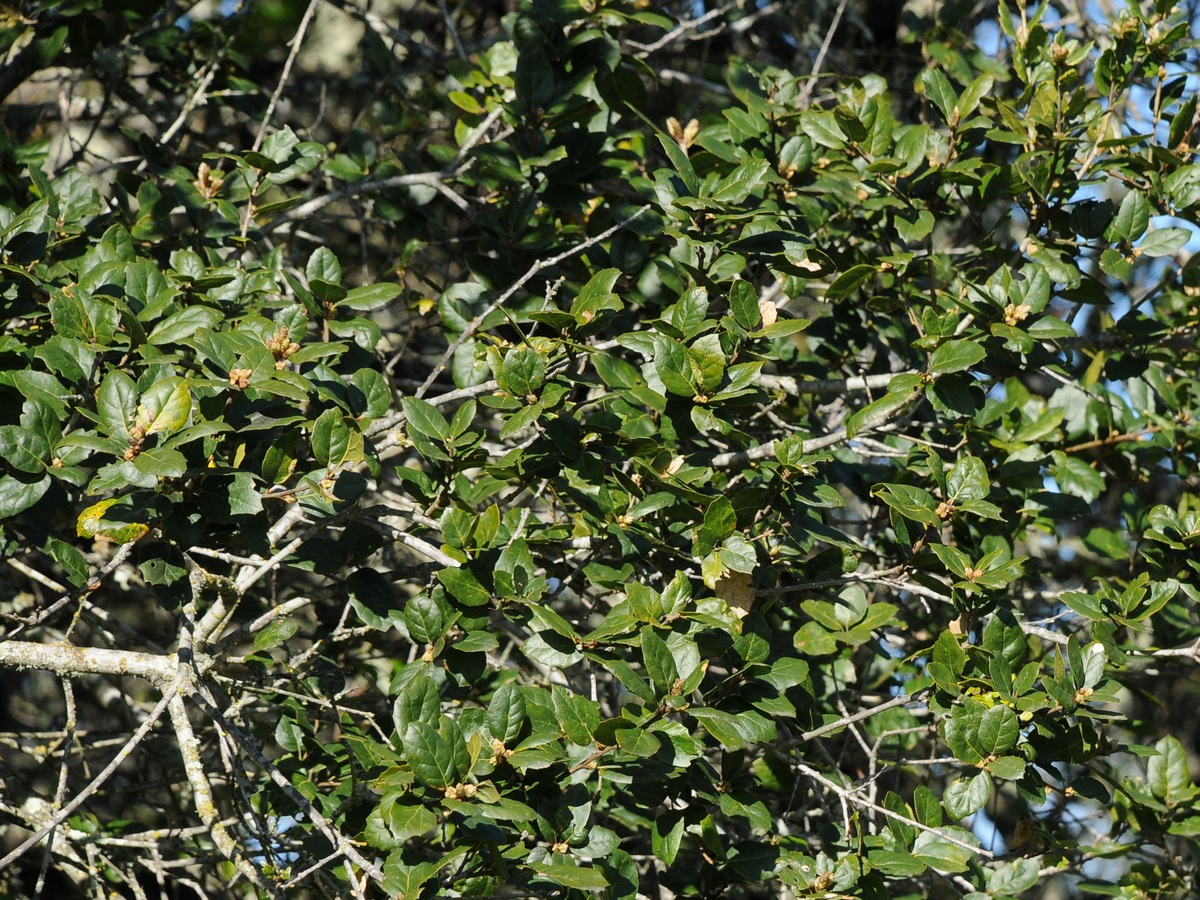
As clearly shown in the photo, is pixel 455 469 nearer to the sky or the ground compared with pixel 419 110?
nearer to the ground

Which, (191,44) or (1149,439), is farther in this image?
(191,44)

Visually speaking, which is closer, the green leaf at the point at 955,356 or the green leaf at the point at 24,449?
the green leaf at the point at 24,449

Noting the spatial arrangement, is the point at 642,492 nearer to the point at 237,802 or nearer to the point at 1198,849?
the point at 237,802

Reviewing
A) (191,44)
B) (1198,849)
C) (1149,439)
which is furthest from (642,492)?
(191,44)

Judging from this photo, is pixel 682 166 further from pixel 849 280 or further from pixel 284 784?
pixel 284 784

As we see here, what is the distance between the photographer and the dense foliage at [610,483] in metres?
1.60

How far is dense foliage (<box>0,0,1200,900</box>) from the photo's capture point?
160 cm

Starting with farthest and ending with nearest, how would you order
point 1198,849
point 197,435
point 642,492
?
point 1198,849 < point 642,492 < point 197,435

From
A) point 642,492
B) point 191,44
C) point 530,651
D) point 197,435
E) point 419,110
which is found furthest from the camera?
point 419,110

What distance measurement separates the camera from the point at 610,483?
1744 millimetres

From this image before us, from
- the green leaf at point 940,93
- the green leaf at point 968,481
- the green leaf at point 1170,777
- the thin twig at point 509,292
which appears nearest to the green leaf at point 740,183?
the thin twig at point 509,292

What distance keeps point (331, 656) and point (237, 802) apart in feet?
1.09

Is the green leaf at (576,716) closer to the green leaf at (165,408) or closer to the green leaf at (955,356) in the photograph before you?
the green leaf at (165,408)

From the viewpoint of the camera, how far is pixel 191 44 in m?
2.76
